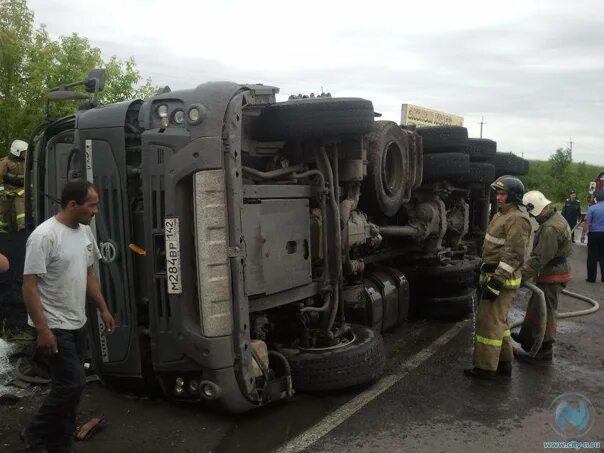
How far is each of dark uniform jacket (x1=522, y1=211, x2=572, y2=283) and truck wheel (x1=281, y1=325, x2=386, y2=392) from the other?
1.85m

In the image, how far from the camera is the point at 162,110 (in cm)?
355

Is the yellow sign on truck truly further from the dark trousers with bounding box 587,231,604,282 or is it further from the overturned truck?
the overturned truck

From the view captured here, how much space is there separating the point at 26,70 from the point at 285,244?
1899cm

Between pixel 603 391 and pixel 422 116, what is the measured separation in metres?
6.55

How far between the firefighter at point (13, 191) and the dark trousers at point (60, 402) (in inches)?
167

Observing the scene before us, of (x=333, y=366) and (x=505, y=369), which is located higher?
(x=333, y=366)

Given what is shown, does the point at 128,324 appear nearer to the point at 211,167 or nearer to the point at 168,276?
the point at 168,276

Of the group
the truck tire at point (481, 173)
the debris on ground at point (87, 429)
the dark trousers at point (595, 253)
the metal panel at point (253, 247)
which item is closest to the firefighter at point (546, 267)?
the truck tire at point (481, 173)

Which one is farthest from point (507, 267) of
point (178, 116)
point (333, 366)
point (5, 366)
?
point (5, 366)

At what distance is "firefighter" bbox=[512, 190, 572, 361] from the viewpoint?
5281 millimetres

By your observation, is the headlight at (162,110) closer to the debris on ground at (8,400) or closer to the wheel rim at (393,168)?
the debris on ground at (8,400)

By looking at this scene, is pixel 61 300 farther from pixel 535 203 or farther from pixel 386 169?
pixel 535 203

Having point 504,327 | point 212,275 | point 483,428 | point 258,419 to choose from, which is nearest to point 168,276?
point 212,275

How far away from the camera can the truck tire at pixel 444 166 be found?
251 inches
